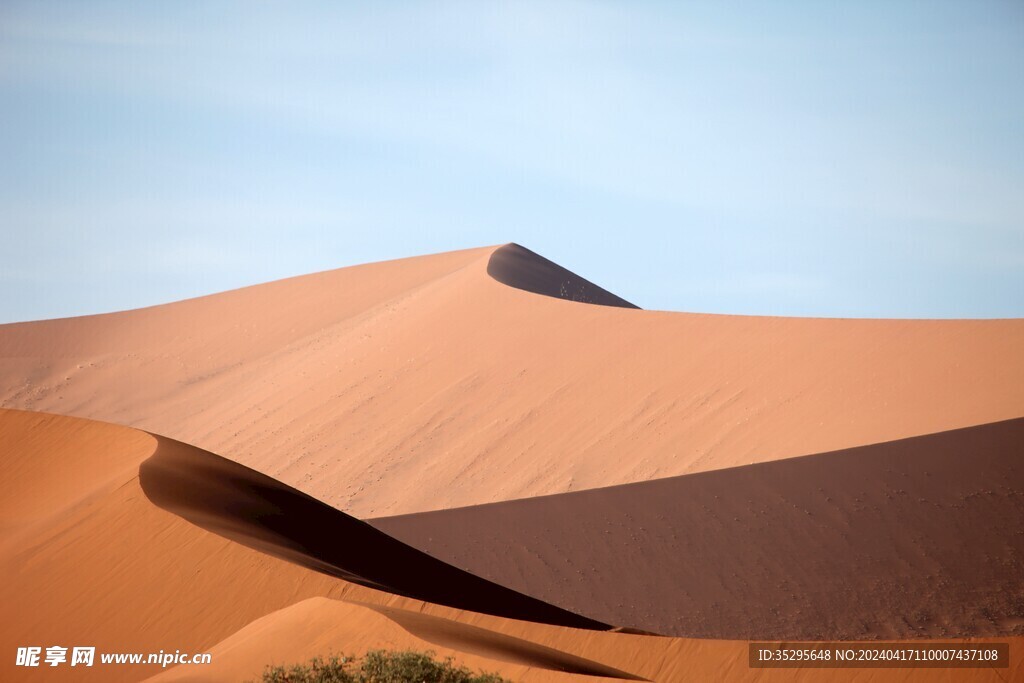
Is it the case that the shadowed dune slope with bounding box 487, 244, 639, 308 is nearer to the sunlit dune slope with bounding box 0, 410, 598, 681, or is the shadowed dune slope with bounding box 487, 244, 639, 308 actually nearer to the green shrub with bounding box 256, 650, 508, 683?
the sunlit dune slope with bounding box 0, 410, 598, 681

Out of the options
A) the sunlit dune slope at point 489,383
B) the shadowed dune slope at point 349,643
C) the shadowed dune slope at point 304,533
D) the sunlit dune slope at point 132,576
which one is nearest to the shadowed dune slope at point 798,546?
the sunlit dune slope at point 489,383

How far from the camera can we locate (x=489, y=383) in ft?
145

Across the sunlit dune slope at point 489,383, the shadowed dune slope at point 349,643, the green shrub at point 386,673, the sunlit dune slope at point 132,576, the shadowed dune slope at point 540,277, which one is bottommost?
the green shrub at point 386,673

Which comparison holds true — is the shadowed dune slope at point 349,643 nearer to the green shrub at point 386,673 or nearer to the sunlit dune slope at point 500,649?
the sunlit dune slope at point 500,649

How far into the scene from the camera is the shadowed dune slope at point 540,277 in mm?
59831

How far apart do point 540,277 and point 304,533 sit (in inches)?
1566

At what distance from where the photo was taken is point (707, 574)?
1157 inches

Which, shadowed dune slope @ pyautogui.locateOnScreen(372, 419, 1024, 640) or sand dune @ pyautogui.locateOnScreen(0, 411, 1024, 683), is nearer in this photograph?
sand dune @ pyautogui.locateOnScreen(0, 411, 1024, 683)

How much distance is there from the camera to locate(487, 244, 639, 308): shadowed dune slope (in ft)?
196

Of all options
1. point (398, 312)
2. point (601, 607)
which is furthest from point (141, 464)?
point (398, 312)

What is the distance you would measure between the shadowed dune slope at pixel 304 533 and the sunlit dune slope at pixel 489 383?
32.9ft

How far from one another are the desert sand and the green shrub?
6.35ft

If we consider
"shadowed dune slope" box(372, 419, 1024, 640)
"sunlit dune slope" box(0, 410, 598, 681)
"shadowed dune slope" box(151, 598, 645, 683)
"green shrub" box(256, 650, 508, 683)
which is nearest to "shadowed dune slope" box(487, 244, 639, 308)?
"shadowed dune slope" box(372, 419, 1024, 640)

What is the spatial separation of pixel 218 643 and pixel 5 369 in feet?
145
